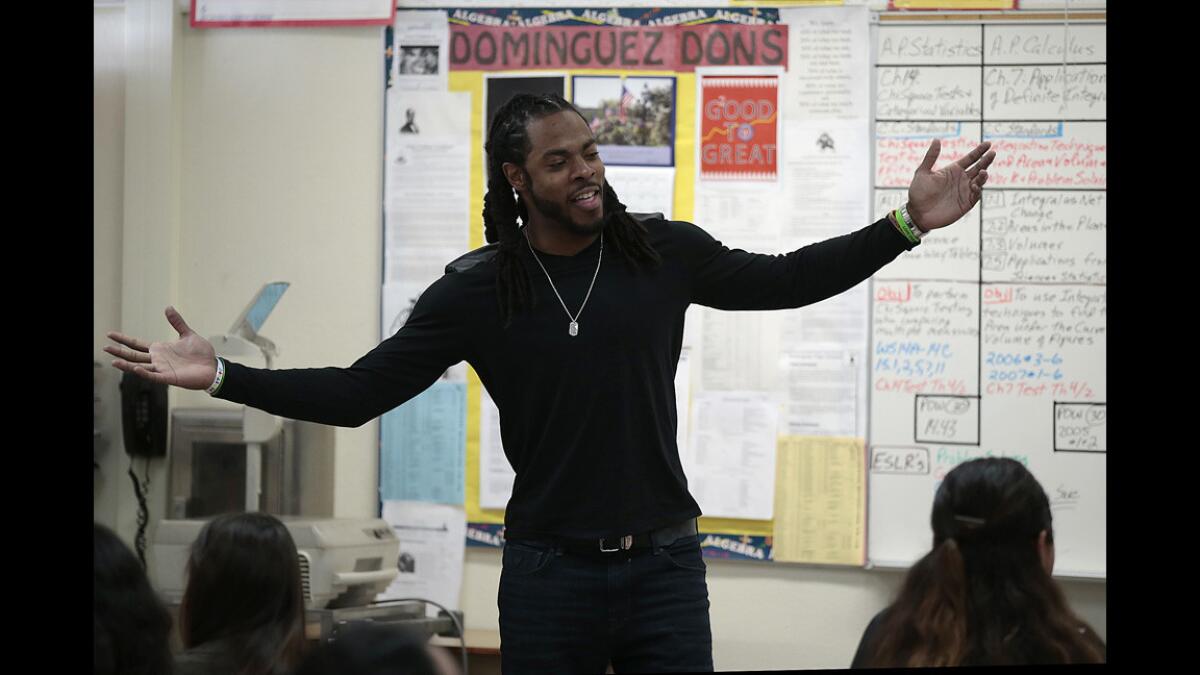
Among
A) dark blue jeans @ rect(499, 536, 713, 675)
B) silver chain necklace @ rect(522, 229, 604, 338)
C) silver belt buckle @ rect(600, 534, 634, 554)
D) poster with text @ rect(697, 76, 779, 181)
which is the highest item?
poster with text @ rect(697, 76, 779, 181)

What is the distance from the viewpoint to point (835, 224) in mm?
3225

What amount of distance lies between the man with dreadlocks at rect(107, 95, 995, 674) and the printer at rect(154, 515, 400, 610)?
877mm

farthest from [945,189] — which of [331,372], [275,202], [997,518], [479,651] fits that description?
[275,202]

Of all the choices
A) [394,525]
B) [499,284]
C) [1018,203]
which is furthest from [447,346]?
[1018,203]

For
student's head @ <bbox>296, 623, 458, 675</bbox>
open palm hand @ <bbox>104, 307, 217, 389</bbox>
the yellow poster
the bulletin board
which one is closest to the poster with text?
the bulletin board

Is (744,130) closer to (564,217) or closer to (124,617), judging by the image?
(564,217)

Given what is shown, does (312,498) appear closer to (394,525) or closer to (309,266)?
(394,525)

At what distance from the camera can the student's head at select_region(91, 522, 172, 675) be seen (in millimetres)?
1740

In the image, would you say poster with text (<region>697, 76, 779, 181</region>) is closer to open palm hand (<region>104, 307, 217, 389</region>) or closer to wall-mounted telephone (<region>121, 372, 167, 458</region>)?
wall-mounted telephone (<region>121, 372, 167, 458</region>)

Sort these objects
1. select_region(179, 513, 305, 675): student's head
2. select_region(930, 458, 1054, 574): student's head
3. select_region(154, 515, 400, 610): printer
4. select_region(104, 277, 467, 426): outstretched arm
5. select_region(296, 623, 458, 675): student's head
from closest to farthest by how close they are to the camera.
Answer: select_region(296, 623, 458, 675): student's head < select_region(104, 277, 467, 426): outstretched arm < select_region(179, 513, 305, 675): student's head < select_region(930, 458, 1054, 574): student's head < select_region(154, 515, 400, 610): printer

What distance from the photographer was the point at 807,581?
127 inches

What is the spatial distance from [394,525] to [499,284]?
157 centimetres

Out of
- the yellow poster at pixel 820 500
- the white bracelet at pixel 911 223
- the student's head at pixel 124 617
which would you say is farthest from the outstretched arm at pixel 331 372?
the yellow poster at pixel 820 500
